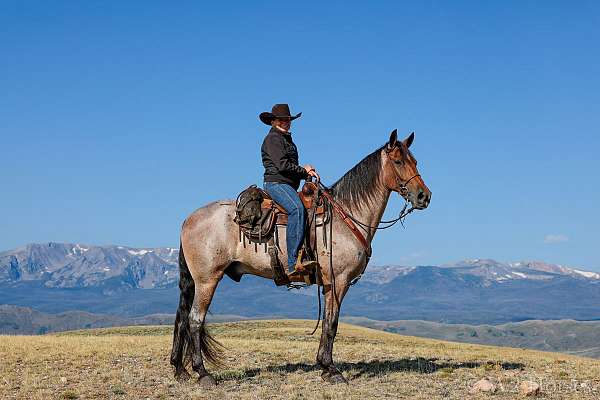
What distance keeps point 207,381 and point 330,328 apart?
9.42 feet

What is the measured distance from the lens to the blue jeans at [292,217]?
14.8 metres

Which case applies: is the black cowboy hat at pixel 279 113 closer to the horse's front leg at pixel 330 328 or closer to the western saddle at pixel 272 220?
the western saddle at pixel 272 220

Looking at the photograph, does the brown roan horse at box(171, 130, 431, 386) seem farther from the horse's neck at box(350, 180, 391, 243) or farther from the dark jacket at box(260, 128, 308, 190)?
the dark jacket at box(260, 128, 308, 190)

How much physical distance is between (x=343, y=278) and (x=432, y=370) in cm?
399

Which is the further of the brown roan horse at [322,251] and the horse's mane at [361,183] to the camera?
the horse's mane at [361,183]

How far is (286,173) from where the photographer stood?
50.2 ft

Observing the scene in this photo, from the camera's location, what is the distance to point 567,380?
16.5 m

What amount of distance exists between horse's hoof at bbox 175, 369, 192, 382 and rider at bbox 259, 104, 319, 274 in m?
3.36

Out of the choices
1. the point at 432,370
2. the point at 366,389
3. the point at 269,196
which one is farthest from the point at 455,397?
the point at 269,196

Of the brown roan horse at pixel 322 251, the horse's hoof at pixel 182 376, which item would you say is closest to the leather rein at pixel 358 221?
the brown roan horse at pixel 322 251

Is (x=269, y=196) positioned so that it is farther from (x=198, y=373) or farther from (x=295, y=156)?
(x=198, y=373)

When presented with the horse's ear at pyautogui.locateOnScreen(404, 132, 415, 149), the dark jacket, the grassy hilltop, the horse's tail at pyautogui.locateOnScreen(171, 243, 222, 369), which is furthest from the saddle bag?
the horse's ear at pyautogui.locateOnScreen(404, 132, 415, 149)

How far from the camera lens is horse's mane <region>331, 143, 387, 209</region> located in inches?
621

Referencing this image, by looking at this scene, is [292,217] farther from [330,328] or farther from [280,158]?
[330,328]
